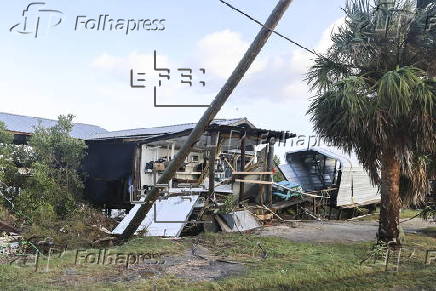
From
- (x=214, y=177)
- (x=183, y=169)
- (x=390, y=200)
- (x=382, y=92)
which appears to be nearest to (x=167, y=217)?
(x=214, y=177)

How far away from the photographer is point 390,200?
32.1 ft

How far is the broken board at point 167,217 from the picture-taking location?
429 inches

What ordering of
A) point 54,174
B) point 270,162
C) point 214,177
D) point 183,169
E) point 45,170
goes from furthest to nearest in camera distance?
1. point 183,169
2. point 270,162
3. point 54,174
4. point 214,177
5. point 45,170

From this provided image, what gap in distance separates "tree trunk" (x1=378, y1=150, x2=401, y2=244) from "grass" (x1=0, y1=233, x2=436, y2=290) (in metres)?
0.54

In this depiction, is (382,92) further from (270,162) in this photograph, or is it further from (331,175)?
(331,175)

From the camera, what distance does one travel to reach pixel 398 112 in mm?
8695

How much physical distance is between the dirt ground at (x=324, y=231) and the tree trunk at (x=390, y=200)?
150cm

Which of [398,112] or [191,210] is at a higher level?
[398,112]

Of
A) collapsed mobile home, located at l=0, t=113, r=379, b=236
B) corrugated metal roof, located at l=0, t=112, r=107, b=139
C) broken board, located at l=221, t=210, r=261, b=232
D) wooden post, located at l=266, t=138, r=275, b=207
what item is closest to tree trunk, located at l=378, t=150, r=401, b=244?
broken board, located at l=221, t=210, r=261, b=232

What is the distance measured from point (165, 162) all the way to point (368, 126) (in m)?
7.92

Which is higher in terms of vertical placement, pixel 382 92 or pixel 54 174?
pixel 382 92

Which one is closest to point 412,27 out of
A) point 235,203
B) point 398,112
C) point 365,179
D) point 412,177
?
point 398,112

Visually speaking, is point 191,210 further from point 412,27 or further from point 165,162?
point 412,27

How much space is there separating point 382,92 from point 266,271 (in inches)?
183
